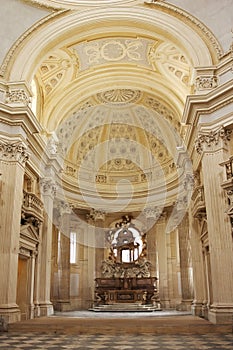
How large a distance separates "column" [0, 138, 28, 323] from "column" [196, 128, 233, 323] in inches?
273

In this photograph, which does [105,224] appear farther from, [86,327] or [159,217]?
[86,327]

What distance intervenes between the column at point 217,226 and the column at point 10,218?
6.94 metres

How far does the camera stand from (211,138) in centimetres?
1424

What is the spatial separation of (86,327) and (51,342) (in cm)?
245

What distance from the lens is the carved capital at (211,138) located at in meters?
14.0

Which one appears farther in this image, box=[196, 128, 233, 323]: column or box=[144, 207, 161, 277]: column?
box=[144, 207, 161, 277]: column

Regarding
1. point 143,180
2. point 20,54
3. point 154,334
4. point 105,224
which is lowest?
point 154,334

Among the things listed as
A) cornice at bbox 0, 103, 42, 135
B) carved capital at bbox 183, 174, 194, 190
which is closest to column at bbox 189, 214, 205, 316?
carved capital at bbox 183, 174, 194, 190

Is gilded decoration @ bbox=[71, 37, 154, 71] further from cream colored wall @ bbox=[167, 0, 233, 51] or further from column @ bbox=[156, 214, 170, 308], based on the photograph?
column @ bbox=[156, 214, 170, 308]

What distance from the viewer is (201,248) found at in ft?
55.3

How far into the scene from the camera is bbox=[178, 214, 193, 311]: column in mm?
20828

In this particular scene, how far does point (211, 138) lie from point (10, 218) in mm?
8049

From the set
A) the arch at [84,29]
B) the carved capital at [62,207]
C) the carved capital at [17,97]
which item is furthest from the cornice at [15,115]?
the carved capital at [62,207]

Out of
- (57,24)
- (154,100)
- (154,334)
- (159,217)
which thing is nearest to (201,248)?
(154,334)
